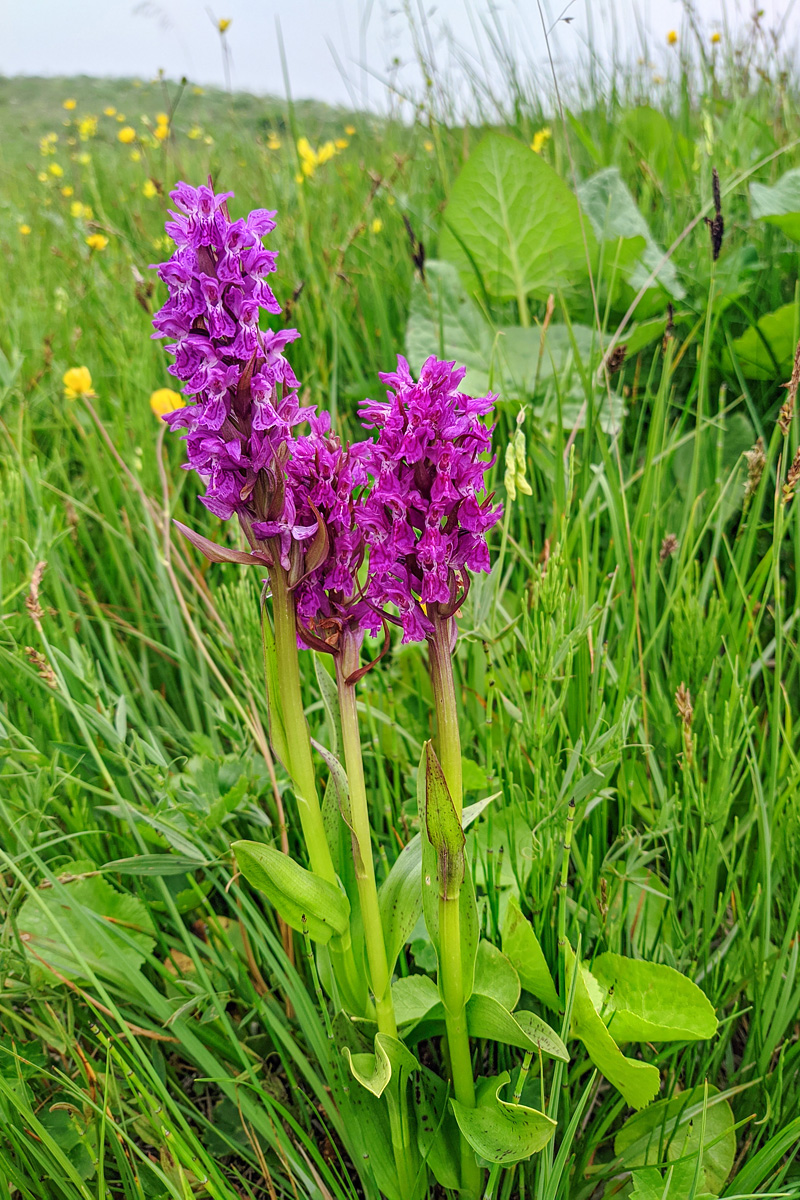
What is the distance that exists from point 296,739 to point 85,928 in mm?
659

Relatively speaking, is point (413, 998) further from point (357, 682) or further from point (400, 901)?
point (357, 682)

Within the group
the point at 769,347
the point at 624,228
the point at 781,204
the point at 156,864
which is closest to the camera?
the point at 156,864

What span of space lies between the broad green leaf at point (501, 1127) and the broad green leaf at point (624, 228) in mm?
2167

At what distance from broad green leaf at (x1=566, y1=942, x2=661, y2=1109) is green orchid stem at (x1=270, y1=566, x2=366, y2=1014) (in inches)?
12.2

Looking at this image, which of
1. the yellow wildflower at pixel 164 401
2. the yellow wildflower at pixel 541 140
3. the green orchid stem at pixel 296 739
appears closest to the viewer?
the green orchid stem at pixel 296 739

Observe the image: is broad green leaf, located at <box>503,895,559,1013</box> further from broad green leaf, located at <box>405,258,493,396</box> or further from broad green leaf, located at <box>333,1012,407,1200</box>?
Result: broad green leaf, located at <box>405,258,493,396</box>

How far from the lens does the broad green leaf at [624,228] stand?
240 centimetres

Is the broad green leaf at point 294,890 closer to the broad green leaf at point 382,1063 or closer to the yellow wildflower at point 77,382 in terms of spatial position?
the broad green leaf at point 382,1063

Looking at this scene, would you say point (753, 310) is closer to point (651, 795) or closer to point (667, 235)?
point (667, 235)

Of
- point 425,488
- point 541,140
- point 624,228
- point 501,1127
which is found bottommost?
point 501,1127

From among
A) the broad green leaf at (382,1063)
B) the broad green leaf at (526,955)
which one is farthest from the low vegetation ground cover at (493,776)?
the broad green leaf at (382,1063)

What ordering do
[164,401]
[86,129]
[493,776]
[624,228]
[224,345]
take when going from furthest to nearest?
[86,129] → [624,228] → [164,401] → [493,776] → [224,345]

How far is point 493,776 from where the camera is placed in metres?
1.45

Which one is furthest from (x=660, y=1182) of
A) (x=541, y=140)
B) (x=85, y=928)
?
(x=541, y=140)
